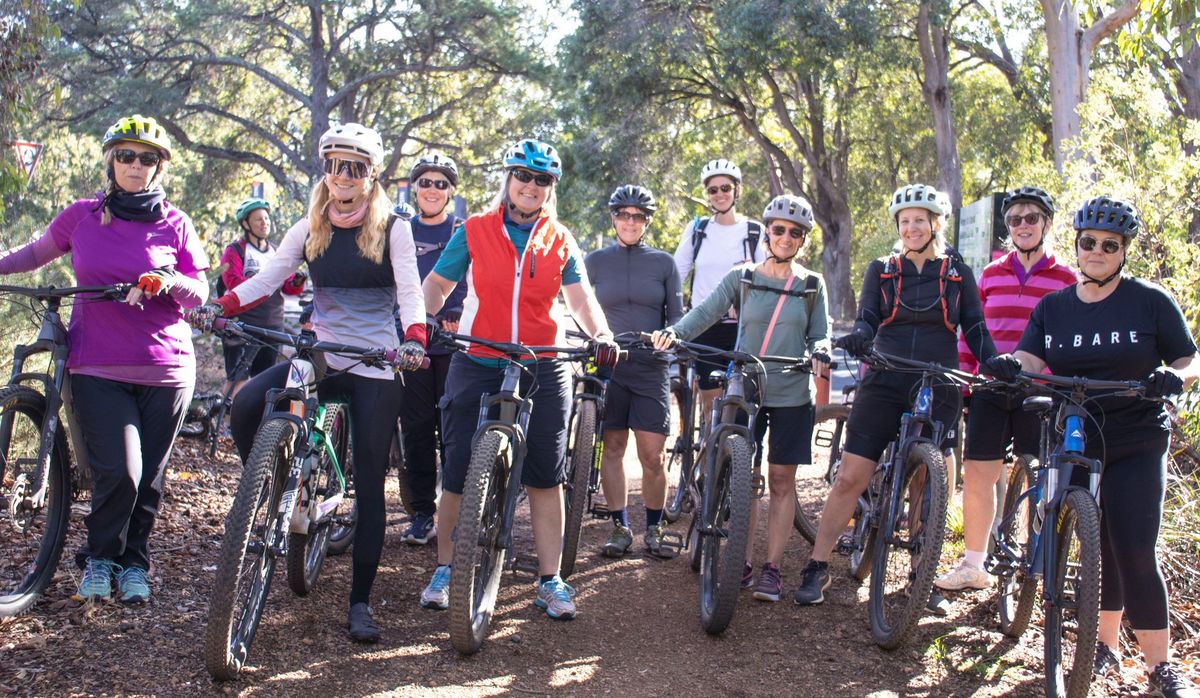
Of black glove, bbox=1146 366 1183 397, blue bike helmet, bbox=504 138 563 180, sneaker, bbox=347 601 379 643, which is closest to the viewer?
black glove, bbox=1146 366 1183 397

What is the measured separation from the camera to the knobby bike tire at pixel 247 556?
4316mm

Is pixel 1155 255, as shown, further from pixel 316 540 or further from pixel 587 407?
pixel 316 540

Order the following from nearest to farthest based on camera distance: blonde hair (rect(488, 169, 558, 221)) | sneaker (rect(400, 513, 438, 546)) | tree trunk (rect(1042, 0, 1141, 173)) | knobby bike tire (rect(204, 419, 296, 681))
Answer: knobby bike tire (rect(204, 419, 296, 681))
blonde hair (rect(488, 169, 558, 221))
sneaker (rect(400, 513, 438, 546))
tree trunk (rect(1042, 0, 1141, 173))

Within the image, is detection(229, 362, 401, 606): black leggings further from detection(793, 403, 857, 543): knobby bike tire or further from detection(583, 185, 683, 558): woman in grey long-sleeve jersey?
detection(793, 403, 857, 543): knobby bike tire

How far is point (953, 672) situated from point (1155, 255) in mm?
3849

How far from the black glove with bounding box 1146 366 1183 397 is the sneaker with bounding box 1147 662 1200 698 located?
1.18 m

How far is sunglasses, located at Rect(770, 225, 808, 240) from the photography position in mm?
6344

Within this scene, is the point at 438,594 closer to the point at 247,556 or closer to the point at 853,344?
the point at 247,556

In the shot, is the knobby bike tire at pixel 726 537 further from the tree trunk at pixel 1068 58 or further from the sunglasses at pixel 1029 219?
the tree trunk at pixel 1068 58

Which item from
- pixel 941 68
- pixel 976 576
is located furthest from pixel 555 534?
pixel 941 68

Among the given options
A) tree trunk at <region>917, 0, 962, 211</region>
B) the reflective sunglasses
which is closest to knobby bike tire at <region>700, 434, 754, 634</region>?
the reflective sunglasses

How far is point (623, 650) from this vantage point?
218 inches

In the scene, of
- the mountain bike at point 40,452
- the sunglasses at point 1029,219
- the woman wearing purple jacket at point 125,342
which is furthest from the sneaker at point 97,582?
the sunglasses at point 1029,219

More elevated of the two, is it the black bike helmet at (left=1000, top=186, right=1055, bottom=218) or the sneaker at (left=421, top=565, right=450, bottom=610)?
the black bike helmet at (left=1000, top=186, right=1055, bottom=218)
